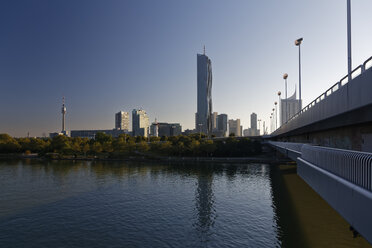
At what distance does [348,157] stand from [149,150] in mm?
123988

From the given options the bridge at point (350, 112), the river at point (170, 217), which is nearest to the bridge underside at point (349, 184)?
the bridge at point (350, 112)

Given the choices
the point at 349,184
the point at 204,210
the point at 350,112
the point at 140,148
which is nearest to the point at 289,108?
the point at 140,148

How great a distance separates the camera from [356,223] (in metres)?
10.1

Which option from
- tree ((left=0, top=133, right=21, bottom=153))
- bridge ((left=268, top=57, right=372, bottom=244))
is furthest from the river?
tree ((left=0, top=133, right=21, bottom=153))

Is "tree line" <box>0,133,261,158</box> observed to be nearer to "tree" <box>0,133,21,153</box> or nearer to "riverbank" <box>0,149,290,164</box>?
"tree" <box>0,133,21,153</box>

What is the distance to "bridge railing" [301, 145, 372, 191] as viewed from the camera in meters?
10.5

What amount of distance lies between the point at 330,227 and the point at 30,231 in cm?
3346

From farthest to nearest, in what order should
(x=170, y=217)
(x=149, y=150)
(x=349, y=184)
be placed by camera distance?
(x=149, y=150) → (x=170, y=217) → (x=349, y=184)

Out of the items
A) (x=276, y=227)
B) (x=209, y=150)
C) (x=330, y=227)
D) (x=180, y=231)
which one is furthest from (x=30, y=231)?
(x=209, y=150)

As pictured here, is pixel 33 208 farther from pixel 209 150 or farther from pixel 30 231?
pixel 209 150

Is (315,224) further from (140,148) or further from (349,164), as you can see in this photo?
(140,148)

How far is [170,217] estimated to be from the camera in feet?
105

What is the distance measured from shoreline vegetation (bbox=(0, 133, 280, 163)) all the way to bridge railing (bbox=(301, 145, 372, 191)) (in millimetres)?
86534

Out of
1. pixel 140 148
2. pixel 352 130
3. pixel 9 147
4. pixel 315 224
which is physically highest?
pixel 352 130
